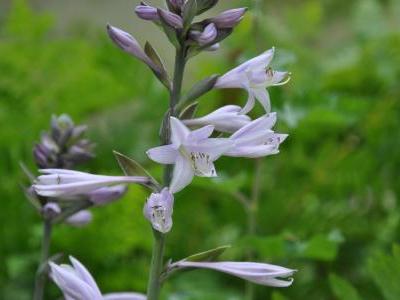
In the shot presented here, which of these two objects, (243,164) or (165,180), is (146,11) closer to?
(165,180)

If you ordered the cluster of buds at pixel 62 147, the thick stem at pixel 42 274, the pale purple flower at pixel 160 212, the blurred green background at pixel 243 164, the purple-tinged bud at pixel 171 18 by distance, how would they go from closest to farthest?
the pale purple flower at pixel 160 212
the purple-tinged bud at pixel 171 18
the thick stem at pixel 42 274
the cluster of buds at pixel 62 147
the blurred green background at pixel 243 164

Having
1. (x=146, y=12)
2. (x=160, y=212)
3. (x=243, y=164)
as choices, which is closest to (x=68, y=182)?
(x=160, y=212)

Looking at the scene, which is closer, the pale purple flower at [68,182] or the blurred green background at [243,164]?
the pale purple flower at [68,182]

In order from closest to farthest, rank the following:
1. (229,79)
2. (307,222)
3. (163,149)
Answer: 1. (163,149)
2. (229,79)
3. (307,222)

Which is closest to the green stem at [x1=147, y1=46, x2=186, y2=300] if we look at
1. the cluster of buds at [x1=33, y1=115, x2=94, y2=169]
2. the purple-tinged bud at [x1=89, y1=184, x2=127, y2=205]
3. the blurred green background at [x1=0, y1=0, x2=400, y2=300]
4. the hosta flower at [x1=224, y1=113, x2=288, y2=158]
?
the hosta flower at [x1=224, y1=113, x2=288, y2=158]

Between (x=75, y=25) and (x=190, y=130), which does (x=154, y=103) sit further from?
(x=75, y=25)

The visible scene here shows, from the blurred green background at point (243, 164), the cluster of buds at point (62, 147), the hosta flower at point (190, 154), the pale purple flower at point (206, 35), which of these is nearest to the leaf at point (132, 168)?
the hosta flower at point (190, 154)

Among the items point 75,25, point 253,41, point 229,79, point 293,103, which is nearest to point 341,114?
point 293,103

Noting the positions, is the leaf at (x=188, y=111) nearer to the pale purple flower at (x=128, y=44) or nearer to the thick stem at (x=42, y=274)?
the pale purple flower at (x=128, y=44)
